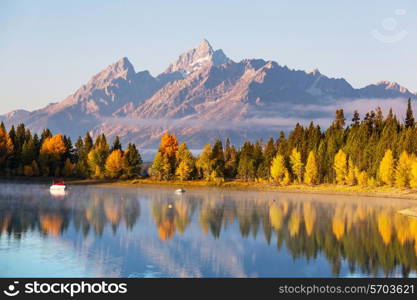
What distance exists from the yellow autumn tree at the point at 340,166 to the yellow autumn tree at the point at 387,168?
1344 centimetres

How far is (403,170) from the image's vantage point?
Answer: 169250 mm

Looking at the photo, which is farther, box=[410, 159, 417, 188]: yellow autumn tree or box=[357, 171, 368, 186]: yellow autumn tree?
box=[357, 171, 368, 186]: yellow autumn tree

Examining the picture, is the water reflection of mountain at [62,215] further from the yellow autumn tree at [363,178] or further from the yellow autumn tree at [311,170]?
the yellow autumn tree at [311,170]

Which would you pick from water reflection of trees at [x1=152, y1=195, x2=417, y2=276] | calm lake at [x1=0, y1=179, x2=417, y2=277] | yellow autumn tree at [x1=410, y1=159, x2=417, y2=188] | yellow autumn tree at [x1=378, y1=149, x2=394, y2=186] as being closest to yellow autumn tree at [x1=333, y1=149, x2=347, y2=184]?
yellow autumn tree at [x1=378, y1=149, x2=394, y2=186]

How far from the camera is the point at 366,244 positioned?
7338cm

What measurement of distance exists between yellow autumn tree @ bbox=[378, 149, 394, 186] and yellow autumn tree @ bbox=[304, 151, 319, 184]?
24.4 metres

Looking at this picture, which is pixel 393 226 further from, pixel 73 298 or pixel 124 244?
pixel 73 298

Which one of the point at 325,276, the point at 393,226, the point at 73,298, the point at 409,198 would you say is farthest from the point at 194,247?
the point at 409,198

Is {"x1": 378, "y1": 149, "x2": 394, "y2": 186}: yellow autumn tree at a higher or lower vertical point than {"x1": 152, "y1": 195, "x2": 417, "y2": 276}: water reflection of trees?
higher

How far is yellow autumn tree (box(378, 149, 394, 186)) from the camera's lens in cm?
17275

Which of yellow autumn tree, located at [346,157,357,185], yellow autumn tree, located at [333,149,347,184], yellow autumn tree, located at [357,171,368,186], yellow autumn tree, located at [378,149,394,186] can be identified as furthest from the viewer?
yellow autumn tree, located at [333,149,347,184]

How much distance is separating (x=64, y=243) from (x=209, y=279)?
2248 centimetres

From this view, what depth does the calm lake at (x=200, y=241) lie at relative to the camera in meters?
56.2

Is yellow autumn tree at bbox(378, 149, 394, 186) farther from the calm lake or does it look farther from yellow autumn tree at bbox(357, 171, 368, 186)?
the calm lake
